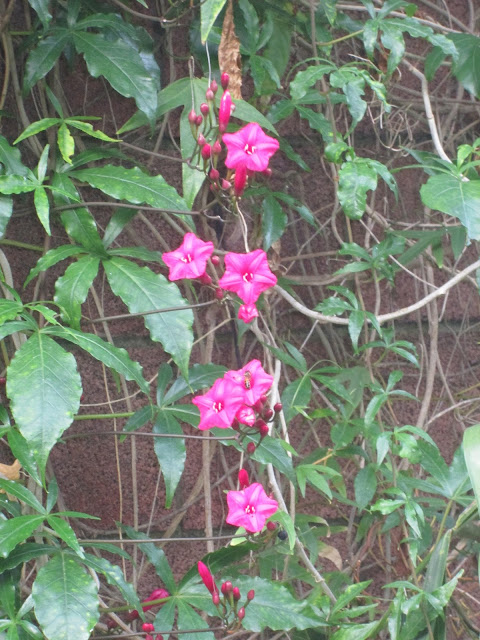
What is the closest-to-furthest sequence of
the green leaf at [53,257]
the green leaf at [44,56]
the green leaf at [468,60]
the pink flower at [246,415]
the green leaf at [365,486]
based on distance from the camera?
the pink flower at [246,415] < the green leaf at [53,257] < the green leaf at [44,56] < the green leaf at [365,486] < the green leaf at [468,60]

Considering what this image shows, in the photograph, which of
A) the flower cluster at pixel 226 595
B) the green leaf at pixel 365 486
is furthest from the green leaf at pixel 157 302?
the green leaf at pixel 365 486

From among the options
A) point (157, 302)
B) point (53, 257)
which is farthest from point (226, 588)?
point (53, 257)

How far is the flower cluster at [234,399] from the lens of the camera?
87 centimetres

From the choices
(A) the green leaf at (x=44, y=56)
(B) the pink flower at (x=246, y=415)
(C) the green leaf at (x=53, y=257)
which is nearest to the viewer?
(B) the pink flower at (x=246, y=415)

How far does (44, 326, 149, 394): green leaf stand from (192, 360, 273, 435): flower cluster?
0.08m

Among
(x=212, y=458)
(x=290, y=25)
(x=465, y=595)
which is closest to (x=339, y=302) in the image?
(x=212, y=458)

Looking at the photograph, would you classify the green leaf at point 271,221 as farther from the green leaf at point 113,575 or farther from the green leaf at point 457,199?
the green leaf at point 113,575

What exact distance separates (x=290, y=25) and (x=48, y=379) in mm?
760

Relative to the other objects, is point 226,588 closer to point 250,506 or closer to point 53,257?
point 250,506

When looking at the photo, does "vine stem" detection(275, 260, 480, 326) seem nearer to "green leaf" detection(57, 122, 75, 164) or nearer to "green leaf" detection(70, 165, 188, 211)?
"green leaf" detection(70, 165, 188, 211)

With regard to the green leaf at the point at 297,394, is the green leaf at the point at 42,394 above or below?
above

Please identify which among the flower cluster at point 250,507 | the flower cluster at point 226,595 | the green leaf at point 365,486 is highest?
the flower cluster at point 250,507

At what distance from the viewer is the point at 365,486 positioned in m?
1.23

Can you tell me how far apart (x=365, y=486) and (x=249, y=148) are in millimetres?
598
